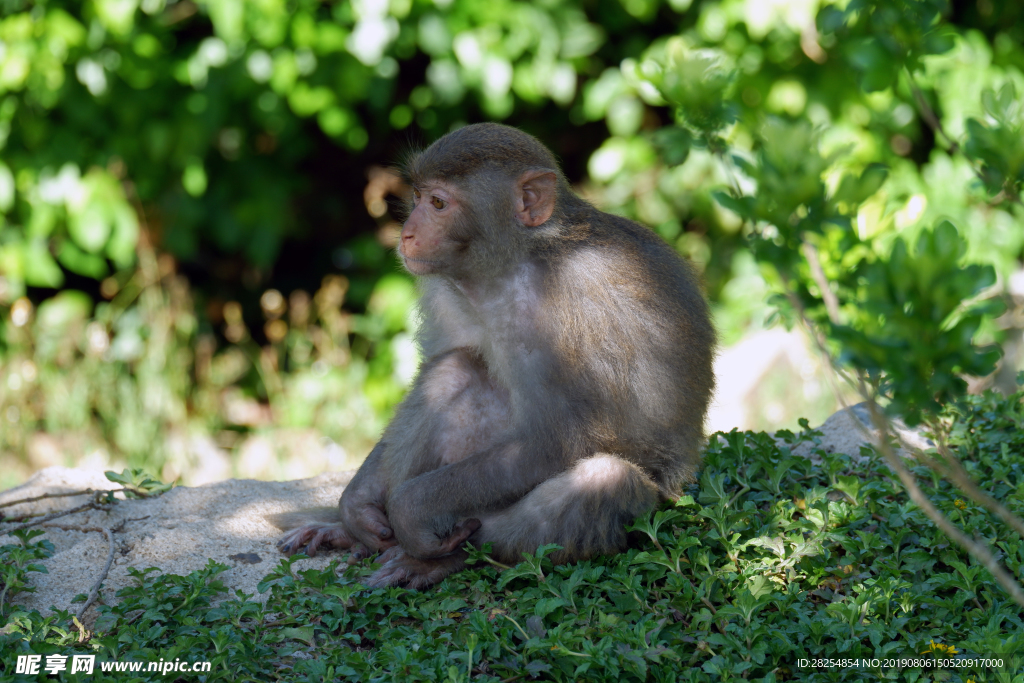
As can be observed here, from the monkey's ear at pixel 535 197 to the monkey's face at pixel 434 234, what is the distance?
0.22 metres

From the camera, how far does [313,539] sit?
11.9 feet

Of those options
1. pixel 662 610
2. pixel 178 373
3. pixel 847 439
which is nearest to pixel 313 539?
pixel 662 610

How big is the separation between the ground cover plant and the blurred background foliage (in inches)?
76.9

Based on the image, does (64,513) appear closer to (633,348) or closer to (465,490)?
(465,490)

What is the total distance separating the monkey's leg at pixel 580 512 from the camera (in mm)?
3195

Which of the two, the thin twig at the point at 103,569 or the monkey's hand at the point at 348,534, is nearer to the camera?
the thin twig at the point at 103,569

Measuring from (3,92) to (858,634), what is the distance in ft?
20.1

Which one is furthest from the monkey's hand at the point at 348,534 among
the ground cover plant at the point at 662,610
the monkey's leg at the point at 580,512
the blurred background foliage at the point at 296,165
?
the blurred background foliage at the point at 296,165

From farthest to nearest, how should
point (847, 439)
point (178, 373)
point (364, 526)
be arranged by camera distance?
1. point (178, 373)
2. point (847, 439)
3. point (364, 526)

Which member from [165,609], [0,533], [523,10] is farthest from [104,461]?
[523,10]

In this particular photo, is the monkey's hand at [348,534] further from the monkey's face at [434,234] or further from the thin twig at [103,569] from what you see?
the monkey's face at [434,234]

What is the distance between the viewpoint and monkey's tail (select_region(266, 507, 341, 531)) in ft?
12.5

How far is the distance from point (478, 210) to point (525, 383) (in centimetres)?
67

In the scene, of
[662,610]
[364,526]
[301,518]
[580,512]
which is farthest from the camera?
[301,518]
